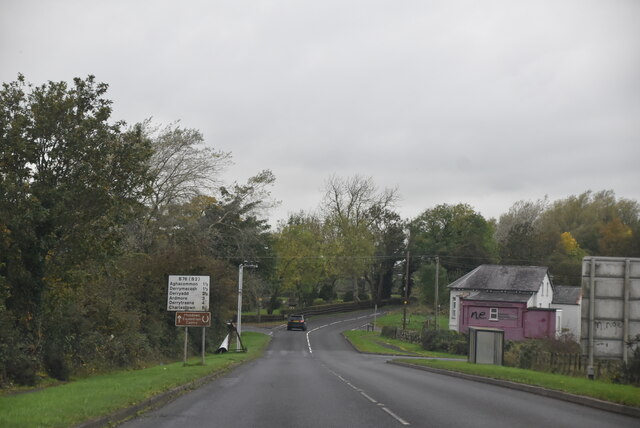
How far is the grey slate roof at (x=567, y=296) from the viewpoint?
66.8 metres

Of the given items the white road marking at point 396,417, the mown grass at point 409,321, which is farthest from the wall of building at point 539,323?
the white road marking at point 396,417

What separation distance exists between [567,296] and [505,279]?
351 inches

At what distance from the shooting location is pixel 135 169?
2306 cm

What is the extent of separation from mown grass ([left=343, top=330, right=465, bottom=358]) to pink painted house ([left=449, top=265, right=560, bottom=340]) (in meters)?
6.98

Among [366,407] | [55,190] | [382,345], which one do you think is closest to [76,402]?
[366,407]

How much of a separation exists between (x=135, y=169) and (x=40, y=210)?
3.89 m

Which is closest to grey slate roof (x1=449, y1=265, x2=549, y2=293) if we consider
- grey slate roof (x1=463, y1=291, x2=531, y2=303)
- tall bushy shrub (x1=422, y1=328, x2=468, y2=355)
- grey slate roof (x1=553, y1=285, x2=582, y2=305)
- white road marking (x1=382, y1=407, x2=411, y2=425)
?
grey slate roof (x1=463, y1=291, x2=531, y2=303)

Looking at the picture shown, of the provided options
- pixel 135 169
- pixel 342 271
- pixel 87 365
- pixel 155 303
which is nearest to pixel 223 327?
pixel 155 303

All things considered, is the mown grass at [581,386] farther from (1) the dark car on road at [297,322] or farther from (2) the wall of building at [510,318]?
→ (1) the dark car on road at [297,322]

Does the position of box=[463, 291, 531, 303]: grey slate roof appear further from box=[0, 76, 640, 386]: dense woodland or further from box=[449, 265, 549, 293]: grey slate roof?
box=[0, 76, 640, 386]: dense woodland

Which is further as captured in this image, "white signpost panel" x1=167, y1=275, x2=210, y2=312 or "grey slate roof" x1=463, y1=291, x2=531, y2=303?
"grey slate roof" x1=463, y1=291, x2=531, y2=303

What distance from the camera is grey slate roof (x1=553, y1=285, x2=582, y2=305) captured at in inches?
2630

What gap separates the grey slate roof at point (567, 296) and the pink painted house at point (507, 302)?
108 centimetres

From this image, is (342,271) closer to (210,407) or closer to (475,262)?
(475,262)
